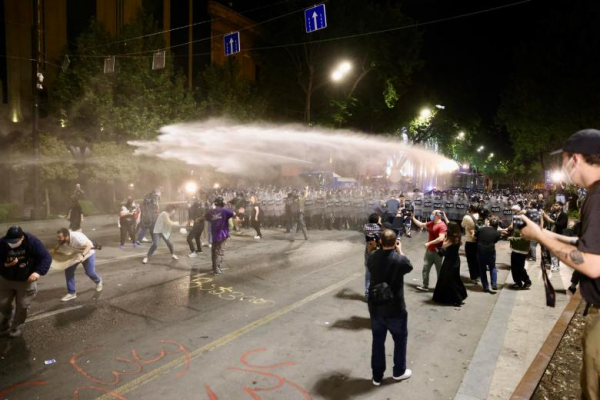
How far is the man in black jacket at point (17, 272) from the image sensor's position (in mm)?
5582

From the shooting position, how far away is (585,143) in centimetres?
249

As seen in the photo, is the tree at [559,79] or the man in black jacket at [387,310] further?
the tree at [559,79]

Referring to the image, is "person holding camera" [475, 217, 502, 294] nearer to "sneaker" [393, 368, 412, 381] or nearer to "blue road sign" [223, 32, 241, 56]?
"sneaker" [393, 368, 412, 381]

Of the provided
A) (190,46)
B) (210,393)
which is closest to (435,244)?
(210,393)

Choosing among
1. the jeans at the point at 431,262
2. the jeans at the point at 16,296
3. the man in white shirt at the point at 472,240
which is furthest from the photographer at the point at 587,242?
the jeans at the point at 16,296

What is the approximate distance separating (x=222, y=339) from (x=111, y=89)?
18.5 metres

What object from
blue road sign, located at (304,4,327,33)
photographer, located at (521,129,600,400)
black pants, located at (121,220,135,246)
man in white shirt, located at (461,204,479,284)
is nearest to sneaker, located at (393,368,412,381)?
photographer, located at (521,129,600,400)

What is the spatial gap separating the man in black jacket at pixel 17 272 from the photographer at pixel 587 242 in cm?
629

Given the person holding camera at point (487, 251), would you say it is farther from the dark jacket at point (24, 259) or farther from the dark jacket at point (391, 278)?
the dark jacket at point (24, 259)

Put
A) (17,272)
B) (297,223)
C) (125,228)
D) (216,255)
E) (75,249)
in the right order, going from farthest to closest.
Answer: (297,223), (125,228), (216,255), (75,249), (17,272)

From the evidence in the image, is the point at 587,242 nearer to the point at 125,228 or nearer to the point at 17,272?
the point at 17,272

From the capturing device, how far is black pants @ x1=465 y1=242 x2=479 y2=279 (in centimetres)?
870

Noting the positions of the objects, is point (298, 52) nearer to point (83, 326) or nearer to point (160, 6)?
point (160, 6)

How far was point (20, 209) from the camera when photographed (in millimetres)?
20281
